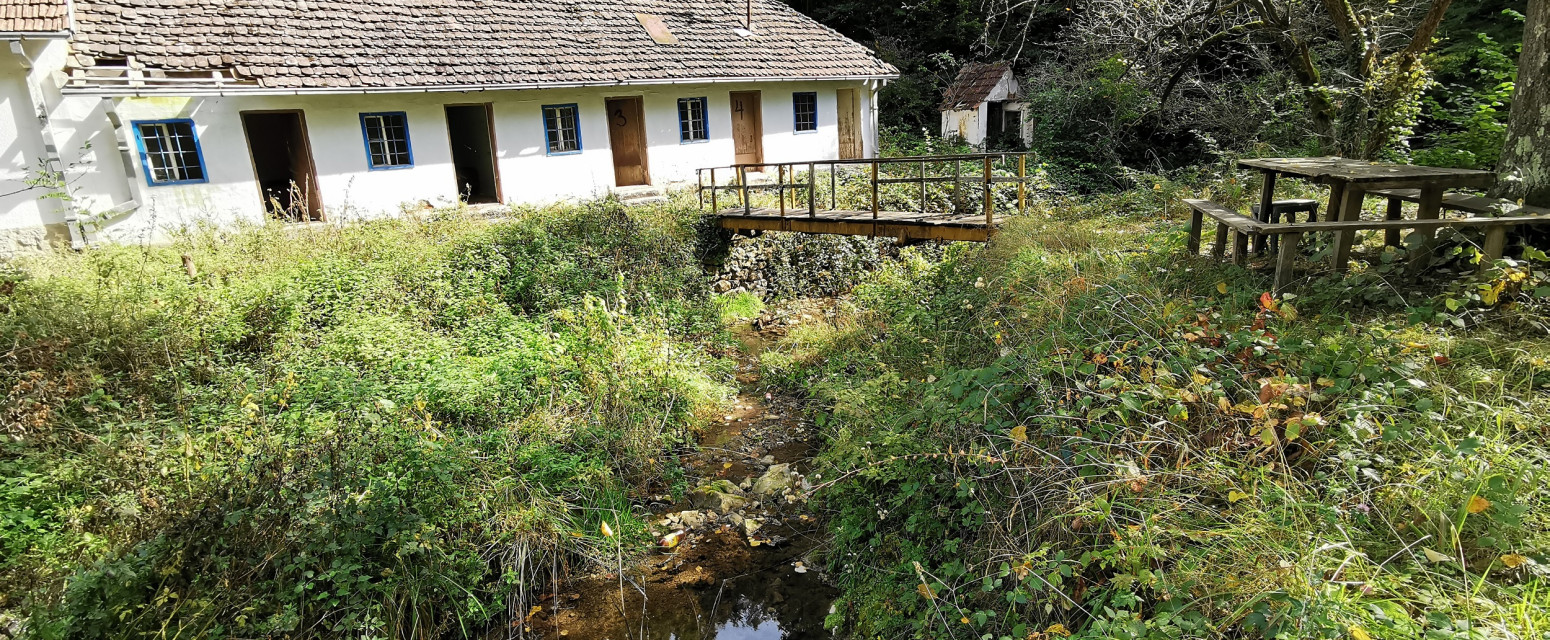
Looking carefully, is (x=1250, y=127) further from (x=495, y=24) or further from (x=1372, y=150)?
(x=495, y=24)

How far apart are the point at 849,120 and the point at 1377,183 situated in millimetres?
14971

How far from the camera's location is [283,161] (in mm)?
15953

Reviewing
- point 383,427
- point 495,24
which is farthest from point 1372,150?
point 495,24

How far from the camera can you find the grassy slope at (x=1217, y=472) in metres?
2.84

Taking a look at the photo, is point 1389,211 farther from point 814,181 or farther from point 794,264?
point 794,264

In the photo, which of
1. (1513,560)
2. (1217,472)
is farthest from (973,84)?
(1513,560)

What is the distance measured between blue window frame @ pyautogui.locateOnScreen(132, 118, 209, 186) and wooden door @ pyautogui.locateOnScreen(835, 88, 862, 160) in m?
13.1

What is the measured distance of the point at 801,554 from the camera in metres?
6.04

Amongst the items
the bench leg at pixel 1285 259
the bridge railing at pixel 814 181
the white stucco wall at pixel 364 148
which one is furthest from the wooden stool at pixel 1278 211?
the white stucco wall at pixel 364 148

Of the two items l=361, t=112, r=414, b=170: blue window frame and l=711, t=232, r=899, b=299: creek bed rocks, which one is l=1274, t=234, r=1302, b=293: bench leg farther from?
l=361, t=112, r=414, b=170: blue window frame

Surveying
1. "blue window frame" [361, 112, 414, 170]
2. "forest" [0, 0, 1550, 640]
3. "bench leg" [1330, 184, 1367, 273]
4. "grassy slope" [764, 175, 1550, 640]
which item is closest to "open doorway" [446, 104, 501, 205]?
"blue window frame" [361, 112, 414, 170]

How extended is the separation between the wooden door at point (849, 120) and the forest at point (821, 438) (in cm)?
907

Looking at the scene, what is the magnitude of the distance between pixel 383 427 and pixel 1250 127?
15452 mm

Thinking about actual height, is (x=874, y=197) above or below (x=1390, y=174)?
below
